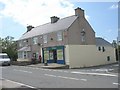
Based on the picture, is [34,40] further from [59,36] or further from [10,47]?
[10,47]

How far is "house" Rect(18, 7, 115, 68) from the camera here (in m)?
40.1

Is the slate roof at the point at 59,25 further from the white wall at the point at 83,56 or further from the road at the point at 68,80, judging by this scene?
the road at the point at 68,80

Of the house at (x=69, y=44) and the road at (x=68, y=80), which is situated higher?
the house at (x=69, y=44)

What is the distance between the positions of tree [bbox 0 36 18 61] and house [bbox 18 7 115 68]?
369 inches

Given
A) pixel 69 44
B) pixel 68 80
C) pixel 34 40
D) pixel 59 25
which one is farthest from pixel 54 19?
pixel 68 80

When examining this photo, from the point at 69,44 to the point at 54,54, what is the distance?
4.50 metres

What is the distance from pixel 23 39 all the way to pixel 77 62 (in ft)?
56.7

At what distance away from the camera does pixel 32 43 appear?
1953 inches

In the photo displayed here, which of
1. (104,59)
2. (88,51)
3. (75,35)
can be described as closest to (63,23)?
(75,35)

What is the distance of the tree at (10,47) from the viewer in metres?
58.9

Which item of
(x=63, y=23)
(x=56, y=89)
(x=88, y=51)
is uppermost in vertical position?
(x=63, y=23)

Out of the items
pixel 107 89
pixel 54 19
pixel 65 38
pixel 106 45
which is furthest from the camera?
pixel 106 45

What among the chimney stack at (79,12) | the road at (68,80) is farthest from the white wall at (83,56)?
the road at (68,80)

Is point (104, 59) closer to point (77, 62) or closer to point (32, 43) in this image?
point (77, 62)
